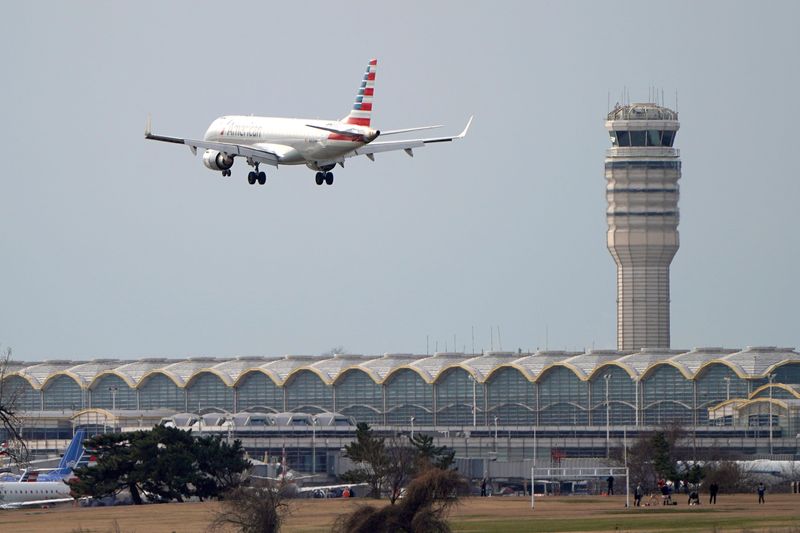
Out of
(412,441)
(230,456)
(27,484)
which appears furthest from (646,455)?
→ (27,484)

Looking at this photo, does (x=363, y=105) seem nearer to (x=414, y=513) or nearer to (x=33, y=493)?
(x=414, y=513)

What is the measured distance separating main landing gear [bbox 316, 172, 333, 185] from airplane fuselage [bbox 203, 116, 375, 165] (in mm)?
1763

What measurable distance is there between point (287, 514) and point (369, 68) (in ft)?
98.3

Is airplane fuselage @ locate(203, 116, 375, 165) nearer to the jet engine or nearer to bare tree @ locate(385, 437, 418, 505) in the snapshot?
the jet engine

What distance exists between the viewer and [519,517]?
4808 inches

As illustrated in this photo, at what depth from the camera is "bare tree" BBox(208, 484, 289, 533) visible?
4186 inches

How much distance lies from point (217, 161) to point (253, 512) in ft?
77.1

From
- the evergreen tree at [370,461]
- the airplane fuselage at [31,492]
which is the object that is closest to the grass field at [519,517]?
the evergreen tree at [370,461]

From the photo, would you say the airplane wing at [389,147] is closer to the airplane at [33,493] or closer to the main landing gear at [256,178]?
the main landing gear at [256,178]

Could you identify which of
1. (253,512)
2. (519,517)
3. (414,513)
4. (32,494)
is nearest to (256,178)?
(253,512)

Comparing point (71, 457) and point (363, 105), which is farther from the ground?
point (363, 105)

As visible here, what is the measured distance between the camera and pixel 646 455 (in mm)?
171875

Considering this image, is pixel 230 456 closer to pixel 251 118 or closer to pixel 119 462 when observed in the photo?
pixel 119 462

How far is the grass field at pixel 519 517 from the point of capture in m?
110
